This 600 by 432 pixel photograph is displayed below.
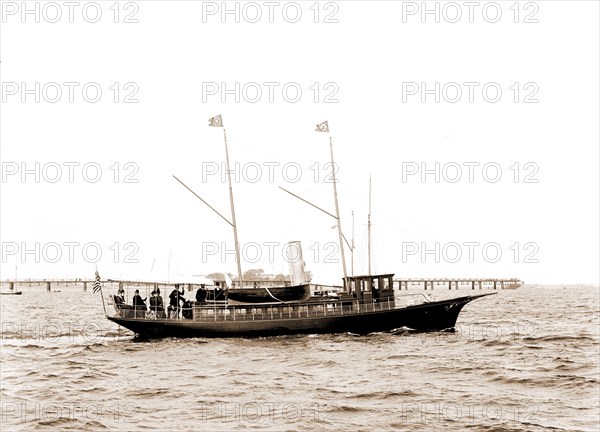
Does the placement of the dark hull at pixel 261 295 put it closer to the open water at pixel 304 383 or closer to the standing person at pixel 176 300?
the open water at pixel 304 383

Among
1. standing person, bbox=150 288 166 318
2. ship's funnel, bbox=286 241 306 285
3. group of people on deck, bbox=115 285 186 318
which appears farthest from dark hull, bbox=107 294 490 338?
ship's funnel, bbox=286 241 306 285

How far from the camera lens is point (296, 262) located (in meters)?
42.4

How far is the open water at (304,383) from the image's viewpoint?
58.1 ft

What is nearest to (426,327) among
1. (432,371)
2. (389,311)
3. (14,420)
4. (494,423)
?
(389,311)

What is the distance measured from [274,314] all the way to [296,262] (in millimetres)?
5503

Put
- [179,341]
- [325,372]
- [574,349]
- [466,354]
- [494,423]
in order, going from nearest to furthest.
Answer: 1. [494,423]
2. [325,372]
3. [466,354]
4. [574,349]
5. [179,341]

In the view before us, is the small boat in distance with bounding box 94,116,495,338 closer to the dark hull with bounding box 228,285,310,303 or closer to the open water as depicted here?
the dark hull with bounding box 228,285,310,303

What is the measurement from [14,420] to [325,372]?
1272 cm

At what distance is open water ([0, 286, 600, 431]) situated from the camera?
58.1 ft

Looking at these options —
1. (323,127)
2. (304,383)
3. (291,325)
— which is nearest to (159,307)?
(291,325)

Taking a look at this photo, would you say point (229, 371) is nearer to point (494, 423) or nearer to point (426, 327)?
point (494, 423)

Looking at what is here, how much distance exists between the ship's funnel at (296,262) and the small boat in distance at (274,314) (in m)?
2.48

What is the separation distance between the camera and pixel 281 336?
38062mm

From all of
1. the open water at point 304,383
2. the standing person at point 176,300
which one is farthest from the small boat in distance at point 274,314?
the open water at point 304,383
